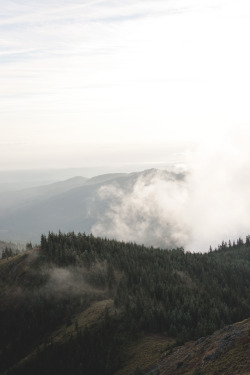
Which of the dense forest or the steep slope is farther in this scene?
the dense forest

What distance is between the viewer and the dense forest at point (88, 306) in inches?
3649

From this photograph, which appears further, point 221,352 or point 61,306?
point 61,306

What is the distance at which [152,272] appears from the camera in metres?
170

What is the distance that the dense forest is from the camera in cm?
9269

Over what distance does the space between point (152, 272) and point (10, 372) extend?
8795 cm

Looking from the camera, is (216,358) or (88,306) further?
(88,306)

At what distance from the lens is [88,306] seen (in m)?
124

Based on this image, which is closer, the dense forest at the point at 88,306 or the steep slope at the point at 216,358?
the steep slope at the point at 216,358

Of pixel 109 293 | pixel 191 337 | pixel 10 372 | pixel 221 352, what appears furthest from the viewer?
pixel 109 293

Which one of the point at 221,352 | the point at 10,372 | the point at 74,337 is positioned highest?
the point at 221,352

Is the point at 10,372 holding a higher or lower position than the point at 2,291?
lower

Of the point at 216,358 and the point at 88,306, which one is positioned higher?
the point at 216,358

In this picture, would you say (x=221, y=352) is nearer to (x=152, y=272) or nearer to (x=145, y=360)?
(x=145, y=360)

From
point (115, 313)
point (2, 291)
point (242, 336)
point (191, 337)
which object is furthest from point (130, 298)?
point (242, 336)
